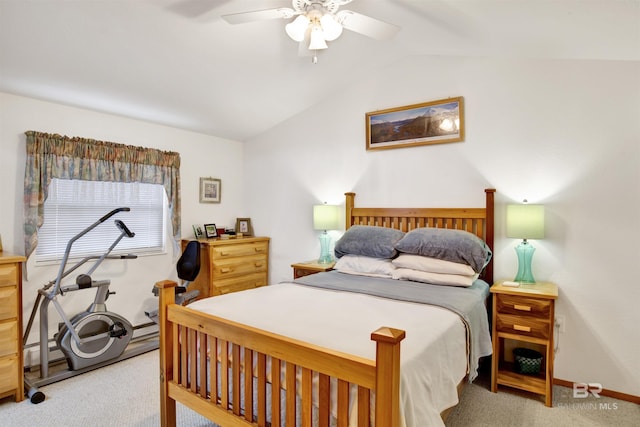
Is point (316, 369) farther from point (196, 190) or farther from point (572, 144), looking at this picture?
point (196, 190)

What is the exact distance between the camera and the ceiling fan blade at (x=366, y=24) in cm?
201

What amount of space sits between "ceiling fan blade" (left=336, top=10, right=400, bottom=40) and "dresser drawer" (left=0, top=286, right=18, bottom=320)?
112 inches

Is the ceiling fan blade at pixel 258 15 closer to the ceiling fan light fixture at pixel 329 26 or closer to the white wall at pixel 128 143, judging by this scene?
the ceiling fan light fixture at pixel 329 26

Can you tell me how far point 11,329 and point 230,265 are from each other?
2018 millimetres

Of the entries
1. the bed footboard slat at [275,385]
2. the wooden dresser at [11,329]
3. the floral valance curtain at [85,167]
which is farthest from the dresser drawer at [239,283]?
the bed footboard slat at [275,385]

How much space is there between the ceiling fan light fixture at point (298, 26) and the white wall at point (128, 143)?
233cm

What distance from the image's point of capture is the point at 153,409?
236cm

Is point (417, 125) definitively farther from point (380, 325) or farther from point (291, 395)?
point (291, 395)

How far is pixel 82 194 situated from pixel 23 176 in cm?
48

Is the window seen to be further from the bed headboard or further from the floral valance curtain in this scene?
the bed headboard

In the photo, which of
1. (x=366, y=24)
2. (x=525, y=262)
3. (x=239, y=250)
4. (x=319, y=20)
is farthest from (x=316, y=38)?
(x=239, y=250)

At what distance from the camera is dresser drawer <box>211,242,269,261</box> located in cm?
393

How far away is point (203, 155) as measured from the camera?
4.35 m

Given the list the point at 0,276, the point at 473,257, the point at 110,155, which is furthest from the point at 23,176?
the point at 473,257
